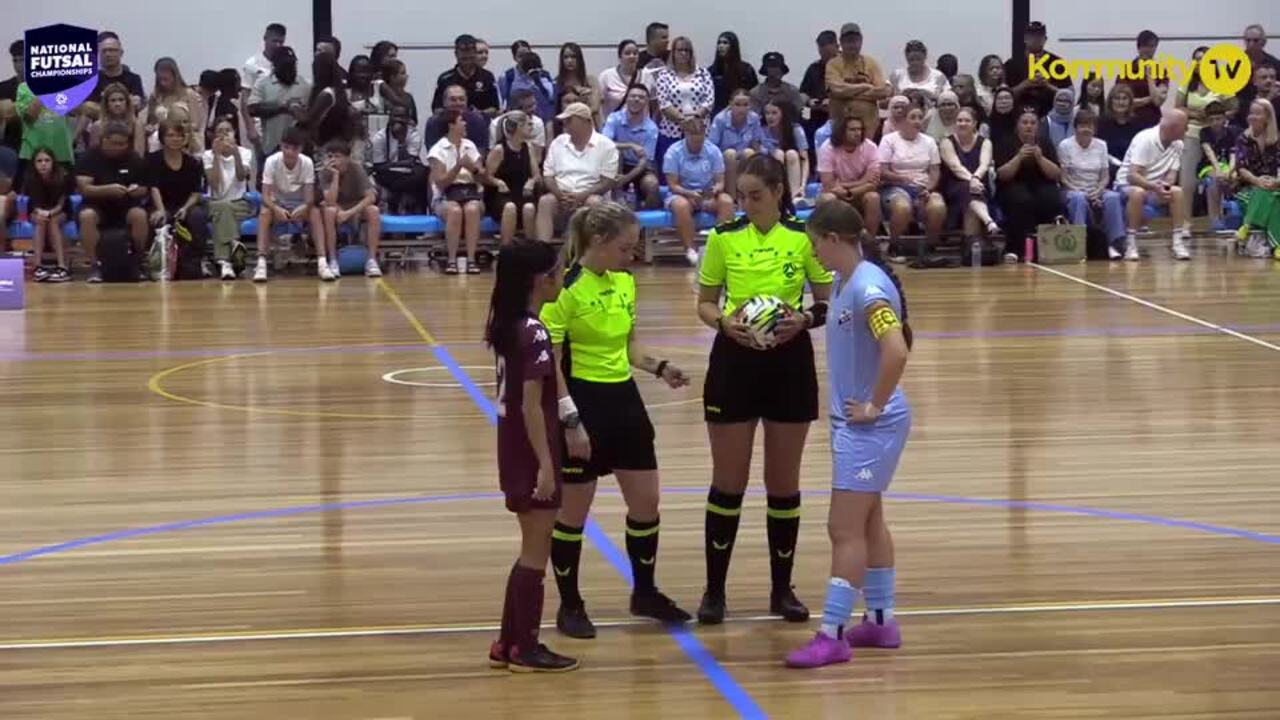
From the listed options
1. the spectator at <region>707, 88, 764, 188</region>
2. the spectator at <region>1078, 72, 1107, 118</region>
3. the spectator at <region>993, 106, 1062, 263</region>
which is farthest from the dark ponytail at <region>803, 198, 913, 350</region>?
the spectator at <region>1078, 72, 1107, 118</region>

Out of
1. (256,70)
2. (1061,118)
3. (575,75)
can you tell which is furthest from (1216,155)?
(256,70)

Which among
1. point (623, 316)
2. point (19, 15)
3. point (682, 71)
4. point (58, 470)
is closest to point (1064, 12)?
point (682, 71)

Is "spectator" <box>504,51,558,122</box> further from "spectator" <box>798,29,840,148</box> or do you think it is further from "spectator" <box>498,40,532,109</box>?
"spectator" <box>798,29,840,148</box>

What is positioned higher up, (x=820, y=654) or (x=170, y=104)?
(x=170, y=104)

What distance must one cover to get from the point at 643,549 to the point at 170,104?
15.0m

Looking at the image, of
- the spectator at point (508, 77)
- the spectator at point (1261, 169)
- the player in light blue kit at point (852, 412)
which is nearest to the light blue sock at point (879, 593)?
the player in light blue kit at point (852, 412)

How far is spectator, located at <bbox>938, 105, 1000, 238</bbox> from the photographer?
20.8 meters

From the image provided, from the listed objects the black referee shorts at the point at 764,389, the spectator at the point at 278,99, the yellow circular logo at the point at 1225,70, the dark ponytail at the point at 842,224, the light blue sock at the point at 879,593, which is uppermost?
the yellow circular logo at the point at 1225,70

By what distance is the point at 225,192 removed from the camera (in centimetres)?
2041

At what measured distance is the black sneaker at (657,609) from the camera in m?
7.57

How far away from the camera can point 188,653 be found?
716 centimetres

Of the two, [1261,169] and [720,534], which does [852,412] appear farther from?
[1261,169]

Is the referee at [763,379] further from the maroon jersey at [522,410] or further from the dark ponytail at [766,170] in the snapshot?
the maroon jersey at [522,410]

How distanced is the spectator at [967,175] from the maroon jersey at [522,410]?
14.6 m
